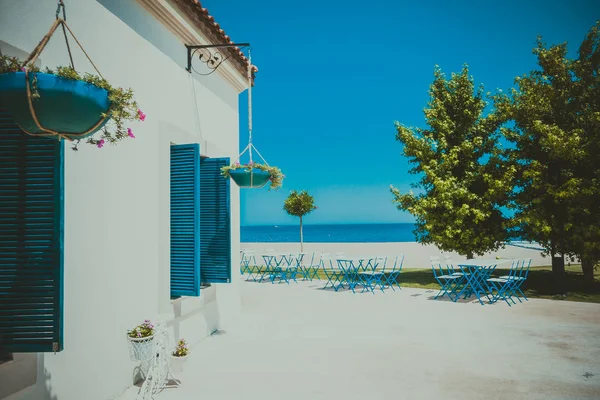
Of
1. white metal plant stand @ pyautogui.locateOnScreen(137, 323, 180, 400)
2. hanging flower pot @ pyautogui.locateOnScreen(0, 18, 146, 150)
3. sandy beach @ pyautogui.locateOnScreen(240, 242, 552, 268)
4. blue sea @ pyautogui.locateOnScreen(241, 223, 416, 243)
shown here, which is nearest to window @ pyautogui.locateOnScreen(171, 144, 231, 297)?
white metal plant stand @ pyautogui.locateOnScreen(137, 323, 180, 400)

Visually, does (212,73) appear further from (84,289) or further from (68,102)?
(68,102)

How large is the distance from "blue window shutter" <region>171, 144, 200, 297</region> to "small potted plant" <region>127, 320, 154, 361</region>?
1.02 metres

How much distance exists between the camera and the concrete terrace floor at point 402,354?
168 inches

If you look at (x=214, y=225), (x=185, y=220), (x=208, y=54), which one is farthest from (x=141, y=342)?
(x=208, y=54)

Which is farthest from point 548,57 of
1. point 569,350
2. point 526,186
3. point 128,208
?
point 128,208

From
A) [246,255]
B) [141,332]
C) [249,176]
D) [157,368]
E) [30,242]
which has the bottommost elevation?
[157,368]

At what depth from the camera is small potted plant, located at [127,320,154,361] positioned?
3980mm

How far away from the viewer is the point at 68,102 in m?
2.23

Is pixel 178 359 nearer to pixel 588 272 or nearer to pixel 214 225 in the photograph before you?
pixel 214 225

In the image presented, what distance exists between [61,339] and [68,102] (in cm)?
168

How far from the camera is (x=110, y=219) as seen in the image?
161 inches

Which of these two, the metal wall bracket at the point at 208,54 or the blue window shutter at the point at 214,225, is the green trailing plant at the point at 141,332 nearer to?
the blue window shutter at the point at 214,225

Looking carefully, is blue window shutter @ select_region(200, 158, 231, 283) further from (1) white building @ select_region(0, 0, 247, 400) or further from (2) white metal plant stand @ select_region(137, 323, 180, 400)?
(2) white metal plant stand @ select_region(137, 323, 180, 400)

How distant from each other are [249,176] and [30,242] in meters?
2.78
